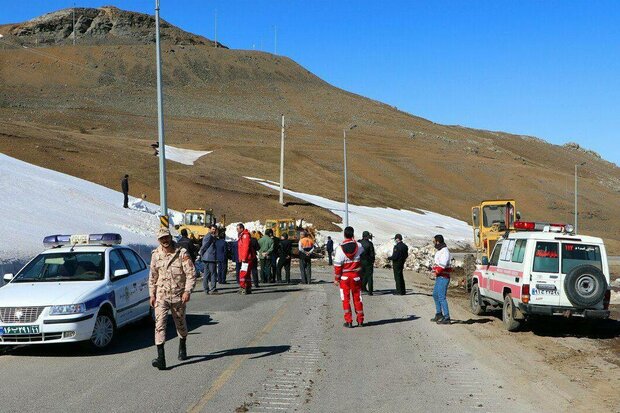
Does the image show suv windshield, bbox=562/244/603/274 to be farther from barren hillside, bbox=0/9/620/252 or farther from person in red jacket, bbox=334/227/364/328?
barren hillside, bbox=0/9/620/252

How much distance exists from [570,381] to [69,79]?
14288cm

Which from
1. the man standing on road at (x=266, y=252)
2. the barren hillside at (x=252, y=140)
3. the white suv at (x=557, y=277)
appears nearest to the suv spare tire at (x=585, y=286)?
the white suv at (x=557, y=277)

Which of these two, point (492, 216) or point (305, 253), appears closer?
point (305, 253)

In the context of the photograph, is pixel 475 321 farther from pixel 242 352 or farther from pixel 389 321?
pixel 242 352

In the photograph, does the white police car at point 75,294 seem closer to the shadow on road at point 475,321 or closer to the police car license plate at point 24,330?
the police car license plate at point 24,330

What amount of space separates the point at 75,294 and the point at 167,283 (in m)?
1.80

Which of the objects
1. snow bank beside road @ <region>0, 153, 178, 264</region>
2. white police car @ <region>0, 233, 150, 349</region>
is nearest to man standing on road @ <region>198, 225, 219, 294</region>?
snow bank beside road @ <region>0, 153, 178, 264</region>

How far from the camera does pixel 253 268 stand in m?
21.6

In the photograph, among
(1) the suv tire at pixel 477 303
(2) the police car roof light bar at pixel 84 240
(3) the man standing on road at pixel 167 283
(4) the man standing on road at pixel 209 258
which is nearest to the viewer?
(3) the man standing on road at pixel 167 283

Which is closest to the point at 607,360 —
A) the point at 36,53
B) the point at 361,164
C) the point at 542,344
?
the point at 542,344

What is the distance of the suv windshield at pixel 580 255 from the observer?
12.8 meters

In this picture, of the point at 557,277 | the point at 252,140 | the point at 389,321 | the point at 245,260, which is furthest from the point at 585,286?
the point at 252,140

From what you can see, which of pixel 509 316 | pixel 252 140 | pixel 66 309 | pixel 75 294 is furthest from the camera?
pixel 252 140

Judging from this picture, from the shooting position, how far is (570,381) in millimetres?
→ 9148
